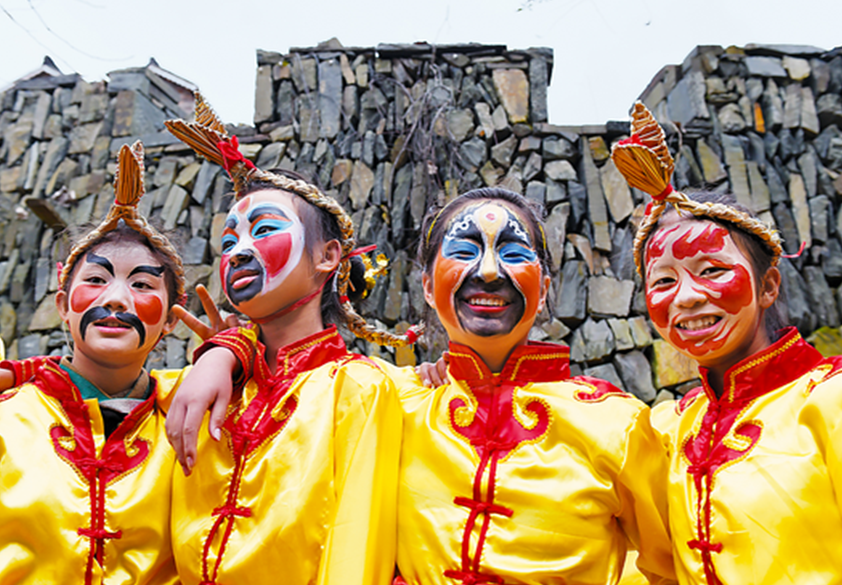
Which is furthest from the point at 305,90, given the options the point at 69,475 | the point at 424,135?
the point at 69,475

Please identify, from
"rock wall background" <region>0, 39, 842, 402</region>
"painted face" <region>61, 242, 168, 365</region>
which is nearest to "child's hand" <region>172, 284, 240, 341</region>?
"painted face" <region>61, 242, 168, 365</region>

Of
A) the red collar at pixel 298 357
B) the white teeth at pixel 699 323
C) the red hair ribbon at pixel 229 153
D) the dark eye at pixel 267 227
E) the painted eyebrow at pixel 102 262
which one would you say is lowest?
the red collar at pixel 298 357

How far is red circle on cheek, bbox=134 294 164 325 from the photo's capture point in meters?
2.09

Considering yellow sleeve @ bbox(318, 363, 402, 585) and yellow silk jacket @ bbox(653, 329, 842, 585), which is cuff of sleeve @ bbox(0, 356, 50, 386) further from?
yellow silk jacket @ bbox(653, 329, 842, 585)

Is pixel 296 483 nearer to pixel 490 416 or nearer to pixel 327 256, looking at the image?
pixel 490 416

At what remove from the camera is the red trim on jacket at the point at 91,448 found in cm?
180

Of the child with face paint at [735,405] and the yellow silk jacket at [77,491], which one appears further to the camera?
the yellow silk jacket at [77,491]

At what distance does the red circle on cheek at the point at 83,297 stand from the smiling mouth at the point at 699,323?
1.78 metres

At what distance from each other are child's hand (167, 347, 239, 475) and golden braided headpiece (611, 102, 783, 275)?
134 cm

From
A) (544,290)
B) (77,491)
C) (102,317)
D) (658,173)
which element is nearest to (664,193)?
(658,173)

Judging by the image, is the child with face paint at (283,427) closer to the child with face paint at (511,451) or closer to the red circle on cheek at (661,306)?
the child with face paint at (511,451)

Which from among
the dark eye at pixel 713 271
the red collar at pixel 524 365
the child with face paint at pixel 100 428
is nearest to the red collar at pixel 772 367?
the dark eye at pixel 713 271

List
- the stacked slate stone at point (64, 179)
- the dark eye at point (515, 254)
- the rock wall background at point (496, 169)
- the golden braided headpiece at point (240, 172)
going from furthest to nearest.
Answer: the stacked slate stone at point (64, 179) → the rock wall background at point (496, 169) → the golden braided headpiece at point (240, 172) → the dark eye at point (515, 254)

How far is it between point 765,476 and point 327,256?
143 centimetres
